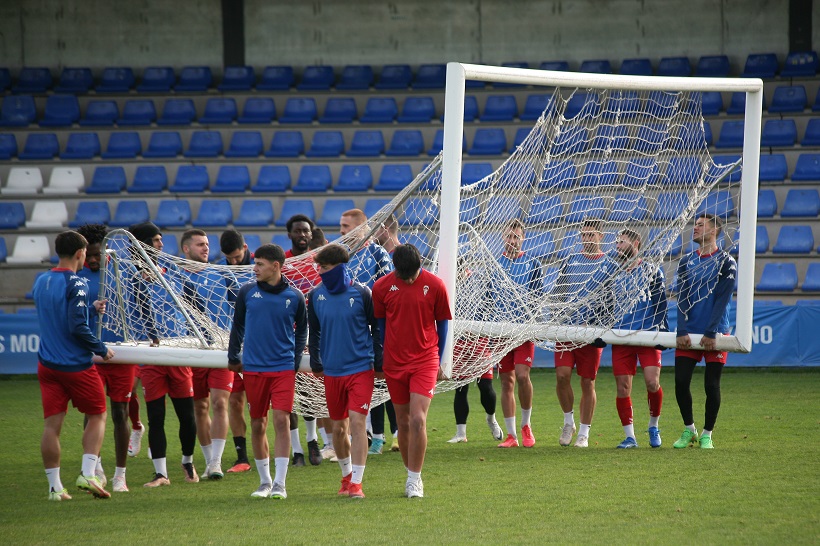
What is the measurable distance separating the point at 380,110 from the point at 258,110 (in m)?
2.56

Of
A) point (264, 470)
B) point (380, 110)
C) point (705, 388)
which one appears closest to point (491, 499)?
point (264, 470)

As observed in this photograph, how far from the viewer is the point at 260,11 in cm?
2125

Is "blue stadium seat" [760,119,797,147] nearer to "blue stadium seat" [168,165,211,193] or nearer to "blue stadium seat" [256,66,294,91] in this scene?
"blue stadium seat" [256,66,294,91]

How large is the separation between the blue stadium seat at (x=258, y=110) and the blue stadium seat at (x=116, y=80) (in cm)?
261

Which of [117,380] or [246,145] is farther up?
[246,145]

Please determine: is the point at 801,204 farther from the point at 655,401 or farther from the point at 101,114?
the point at 101,114

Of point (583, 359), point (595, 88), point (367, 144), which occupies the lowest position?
point (583, 359)

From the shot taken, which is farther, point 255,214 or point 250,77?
point 250,77

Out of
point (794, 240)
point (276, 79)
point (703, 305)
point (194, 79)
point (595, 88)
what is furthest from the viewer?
point (194, 79)

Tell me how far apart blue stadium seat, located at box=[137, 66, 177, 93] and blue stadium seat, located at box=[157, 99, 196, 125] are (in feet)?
1.27

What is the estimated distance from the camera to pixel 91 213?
18.7 m

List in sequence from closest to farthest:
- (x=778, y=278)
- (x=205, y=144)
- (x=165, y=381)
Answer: (x=165, y=381), (x=778, y=278), (x=205, y=144)

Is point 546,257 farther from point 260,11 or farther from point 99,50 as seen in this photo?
point 99,50

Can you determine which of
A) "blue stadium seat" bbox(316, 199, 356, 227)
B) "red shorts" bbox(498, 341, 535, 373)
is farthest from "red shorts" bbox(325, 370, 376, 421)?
"blue stadium seat" bbox(316, 199, 356, 227)
